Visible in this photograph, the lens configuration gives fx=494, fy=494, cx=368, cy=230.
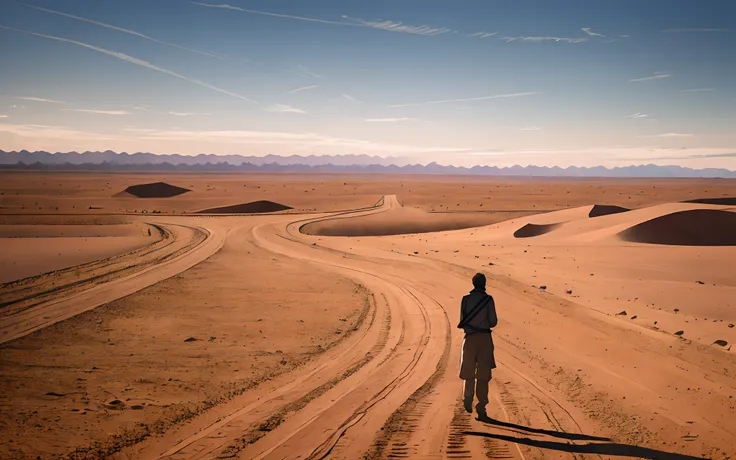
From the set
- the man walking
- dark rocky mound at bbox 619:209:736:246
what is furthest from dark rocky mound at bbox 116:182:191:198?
the man walking

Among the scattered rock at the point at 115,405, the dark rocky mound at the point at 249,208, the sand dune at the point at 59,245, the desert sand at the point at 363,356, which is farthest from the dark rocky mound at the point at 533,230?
the dark rocky mound at the point at 249,208

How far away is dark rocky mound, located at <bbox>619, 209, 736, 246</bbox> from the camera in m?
26.7

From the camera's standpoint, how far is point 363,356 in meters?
10.8

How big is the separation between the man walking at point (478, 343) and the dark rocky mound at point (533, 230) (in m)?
27.6

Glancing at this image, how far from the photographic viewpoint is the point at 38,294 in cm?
1616

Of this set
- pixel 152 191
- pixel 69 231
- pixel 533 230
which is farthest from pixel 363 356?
pixel 152 191

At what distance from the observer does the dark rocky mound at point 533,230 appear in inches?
1347

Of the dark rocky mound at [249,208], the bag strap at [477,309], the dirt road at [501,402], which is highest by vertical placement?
the bag strap at [477,309]

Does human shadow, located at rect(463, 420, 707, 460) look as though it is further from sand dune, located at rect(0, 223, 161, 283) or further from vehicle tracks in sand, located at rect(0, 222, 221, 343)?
sand dune, located at rect(0, 223, 161, 283)

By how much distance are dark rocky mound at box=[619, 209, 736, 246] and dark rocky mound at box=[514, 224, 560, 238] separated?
752cm

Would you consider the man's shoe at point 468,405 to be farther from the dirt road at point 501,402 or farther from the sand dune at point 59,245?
the sand dune at point 59,245

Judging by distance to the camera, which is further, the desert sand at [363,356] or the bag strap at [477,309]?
the bag strap at [477,309]

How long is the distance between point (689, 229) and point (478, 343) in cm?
2562

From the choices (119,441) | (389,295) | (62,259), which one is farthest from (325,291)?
(62,259)
